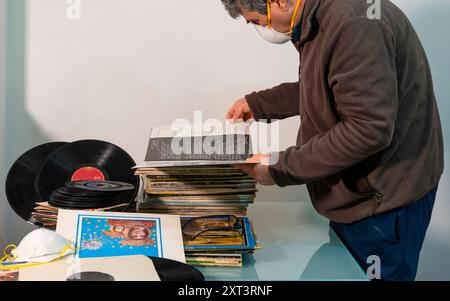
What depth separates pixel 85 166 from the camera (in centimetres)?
144

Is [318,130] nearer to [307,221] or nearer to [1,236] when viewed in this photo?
[307,221]

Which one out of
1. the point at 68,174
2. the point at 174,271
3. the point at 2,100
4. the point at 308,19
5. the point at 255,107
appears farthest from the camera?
the point at 2,100

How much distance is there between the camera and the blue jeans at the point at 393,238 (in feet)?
3.98

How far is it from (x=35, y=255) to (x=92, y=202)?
0.26 meters

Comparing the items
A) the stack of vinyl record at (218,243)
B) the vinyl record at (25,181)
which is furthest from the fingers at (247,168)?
the vinyl record at (25,181)

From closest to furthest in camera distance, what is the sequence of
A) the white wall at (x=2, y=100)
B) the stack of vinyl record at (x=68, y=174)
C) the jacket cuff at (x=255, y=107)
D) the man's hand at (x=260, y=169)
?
the man's hand at (x=260, y=169), the stack of vinyl record at (x=68, y=174), the jacket cuff at (x=255, y=107), the white wall at (x=2, y=100)

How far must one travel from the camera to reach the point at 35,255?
1.00 metres

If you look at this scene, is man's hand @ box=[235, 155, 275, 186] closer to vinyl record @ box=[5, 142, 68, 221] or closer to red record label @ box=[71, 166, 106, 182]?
red record label @ box=[71, 166, 106, 182]

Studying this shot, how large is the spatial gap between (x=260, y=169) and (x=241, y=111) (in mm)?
426

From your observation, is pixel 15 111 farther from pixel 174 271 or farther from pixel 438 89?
pixel 438 89

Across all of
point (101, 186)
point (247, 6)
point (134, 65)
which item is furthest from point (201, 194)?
point (134, 65)

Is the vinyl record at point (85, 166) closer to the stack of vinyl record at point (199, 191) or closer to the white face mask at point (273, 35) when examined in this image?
the stack of vinyl record at point (199, 191)

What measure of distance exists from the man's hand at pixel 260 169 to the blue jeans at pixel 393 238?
245 mm
